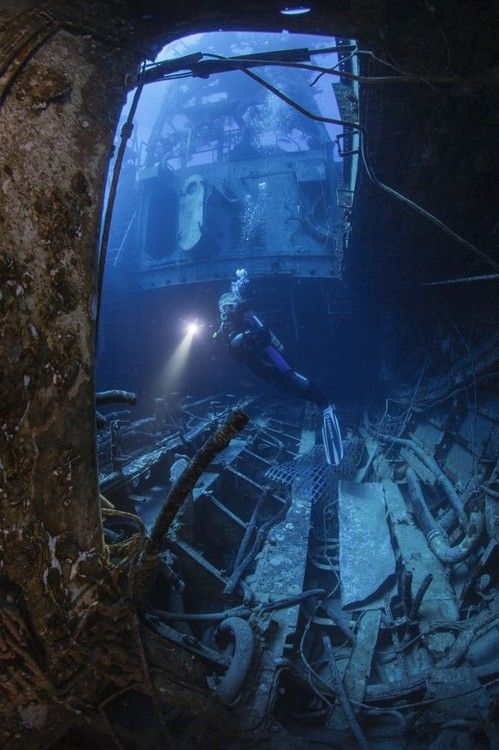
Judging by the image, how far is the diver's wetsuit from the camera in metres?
10.7

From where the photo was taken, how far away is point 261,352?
1111 cm

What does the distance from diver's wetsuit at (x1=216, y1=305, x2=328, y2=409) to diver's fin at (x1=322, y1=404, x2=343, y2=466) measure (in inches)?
44.2

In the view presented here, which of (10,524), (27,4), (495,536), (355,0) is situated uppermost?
(355,0)

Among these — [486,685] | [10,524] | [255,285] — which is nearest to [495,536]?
[486,685]

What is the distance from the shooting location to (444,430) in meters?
6.43

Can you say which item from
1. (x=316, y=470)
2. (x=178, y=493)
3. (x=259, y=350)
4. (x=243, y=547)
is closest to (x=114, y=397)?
(x=178, y=493)

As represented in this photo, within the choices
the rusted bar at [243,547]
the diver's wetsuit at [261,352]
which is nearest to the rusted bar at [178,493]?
the rusted bar at [243,547]

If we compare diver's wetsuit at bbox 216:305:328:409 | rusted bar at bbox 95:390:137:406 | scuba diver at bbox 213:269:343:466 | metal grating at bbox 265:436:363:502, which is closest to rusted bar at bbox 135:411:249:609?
rusted bar at bbox 95:390:137:406

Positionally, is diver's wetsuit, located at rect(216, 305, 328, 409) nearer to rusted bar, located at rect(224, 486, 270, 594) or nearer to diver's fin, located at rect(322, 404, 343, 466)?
diver's fin, located at rect(322, 404, 343, 466)

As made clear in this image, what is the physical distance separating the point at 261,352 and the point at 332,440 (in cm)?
358

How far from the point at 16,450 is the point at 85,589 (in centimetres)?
83

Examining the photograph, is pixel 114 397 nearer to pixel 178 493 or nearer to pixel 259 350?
pixel 178 493

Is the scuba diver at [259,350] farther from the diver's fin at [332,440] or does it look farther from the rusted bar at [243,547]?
the rusted bar at [243,547]

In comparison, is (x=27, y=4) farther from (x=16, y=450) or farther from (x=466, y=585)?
(x=466, y=585)
